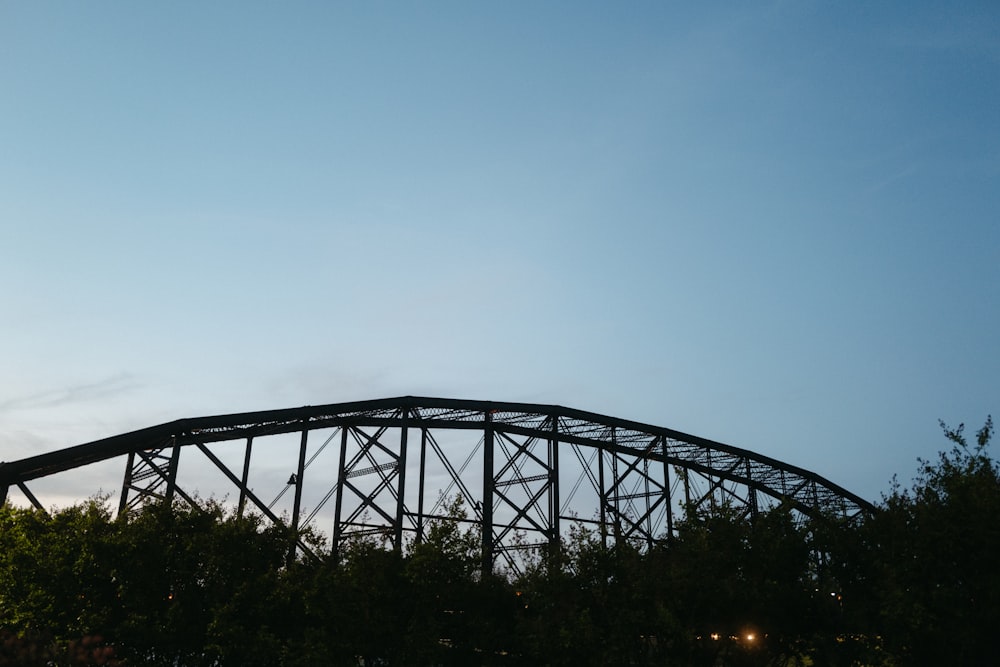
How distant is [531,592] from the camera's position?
98.9ft

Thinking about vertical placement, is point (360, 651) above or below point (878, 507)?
below

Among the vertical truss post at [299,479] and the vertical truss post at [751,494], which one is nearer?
the vertical truss post at [299,479]

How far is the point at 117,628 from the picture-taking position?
1174 inches

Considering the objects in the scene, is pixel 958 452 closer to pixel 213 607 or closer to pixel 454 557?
pixel 454 557

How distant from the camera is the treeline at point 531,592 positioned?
2786 cm

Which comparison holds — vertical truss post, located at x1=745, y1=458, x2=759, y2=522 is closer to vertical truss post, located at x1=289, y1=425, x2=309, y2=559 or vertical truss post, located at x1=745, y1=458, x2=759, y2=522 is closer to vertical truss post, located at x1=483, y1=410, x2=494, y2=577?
vertical truss post, located at x1=483, y1=410, x2=494, y2=577

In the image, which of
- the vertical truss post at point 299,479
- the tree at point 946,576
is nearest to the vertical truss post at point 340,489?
the vertical truss post at point 299,479

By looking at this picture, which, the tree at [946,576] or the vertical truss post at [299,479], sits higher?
the vertical truss post at [299,479]

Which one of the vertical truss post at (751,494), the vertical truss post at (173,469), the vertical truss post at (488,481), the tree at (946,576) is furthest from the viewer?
the vertical truss post at (751,494)

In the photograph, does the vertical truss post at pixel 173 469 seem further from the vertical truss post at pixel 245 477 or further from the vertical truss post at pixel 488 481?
the vertical truss post at pixel 488 481

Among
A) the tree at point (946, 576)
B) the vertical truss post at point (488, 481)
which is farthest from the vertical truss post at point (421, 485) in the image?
the tree at point (946, 576)

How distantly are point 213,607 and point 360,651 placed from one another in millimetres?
5904

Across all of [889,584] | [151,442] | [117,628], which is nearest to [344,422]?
[151,442]

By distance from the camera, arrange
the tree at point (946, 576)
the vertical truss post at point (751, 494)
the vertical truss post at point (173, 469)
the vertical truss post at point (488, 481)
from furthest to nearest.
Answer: the vertical truss post at point (751, 494) → the vertical truss post at point (488, 481) → the vertical truss post at point (173, 469) → the tree at point (946, 576)
